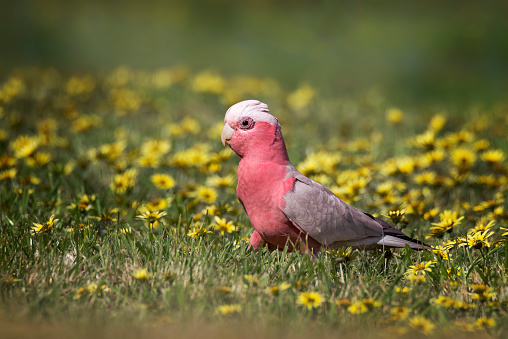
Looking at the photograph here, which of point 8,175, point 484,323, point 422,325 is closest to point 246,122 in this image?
point 422,325

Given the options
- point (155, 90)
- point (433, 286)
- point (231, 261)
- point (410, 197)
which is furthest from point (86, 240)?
point (155, 90)

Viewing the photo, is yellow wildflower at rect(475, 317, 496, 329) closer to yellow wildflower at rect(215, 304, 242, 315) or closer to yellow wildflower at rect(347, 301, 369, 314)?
yellow wildflower at rect(347, 301, 369, 314)

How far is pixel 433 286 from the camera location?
6.48 feet

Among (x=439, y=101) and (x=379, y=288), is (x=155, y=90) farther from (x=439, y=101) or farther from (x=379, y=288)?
(x=379, y=288)

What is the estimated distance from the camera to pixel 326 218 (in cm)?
205

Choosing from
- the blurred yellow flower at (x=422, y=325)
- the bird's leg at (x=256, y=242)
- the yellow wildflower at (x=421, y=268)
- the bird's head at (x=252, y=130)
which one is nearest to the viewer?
the blurred yellow flower at (x=422, y=325)

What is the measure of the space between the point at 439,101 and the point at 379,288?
5.16 metres

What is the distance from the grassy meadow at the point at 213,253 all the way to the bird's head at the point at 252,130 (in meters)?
0.43

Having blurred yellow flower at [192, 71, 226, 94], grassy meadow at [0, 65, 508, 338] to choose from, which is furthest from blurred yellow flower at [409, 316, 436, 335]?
blurred yellow flower at [192, 71, 226, 94]

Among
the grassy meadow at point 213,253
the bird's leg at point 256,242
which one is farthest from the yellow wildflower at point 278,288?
the bird's leg at point 256,242

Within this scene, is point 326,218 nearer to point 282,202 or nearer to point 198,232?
point 282,202

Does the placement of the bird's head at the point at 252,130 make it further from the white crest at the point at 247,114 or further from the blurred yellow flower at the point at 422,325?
the blurred yellow flower at the point at 422,325

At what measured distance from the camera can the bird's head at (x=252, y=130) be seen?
6.84ft

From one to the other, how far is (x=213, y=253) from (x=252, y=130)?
0.54 metres
